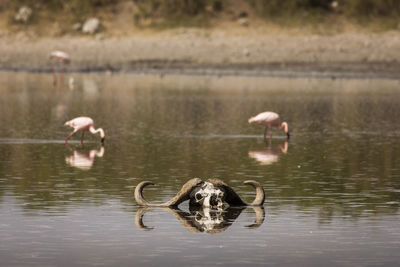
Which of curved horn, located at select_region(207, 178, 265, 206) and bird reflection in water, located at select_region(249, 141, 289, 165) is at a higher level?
curved horn, located at select_region(207, 178, 265, 206)

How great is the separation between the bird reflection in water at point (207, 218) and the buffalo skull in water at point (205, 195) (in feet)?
0.34

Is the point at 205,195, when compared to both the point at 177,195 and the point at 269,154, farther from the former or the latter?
the point at 269,154

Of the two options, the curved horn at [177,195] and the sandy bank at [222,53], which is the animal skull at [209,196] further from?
the sandy bank at [222,53]

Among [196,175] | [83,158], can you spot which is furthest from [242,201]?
[83,158]

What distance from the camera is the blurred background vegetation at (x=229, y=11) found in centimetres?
5538

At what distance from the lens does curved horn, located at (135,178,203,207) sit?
1518 cm

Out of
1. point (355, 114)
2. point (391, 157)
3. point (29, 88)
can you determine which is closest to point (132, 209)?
point (391, 157)

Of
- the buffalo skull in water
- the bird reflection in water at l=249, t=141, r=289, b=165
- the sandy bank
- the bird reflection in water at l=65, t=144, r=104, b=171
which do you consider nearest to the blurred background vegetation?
the sandy bank

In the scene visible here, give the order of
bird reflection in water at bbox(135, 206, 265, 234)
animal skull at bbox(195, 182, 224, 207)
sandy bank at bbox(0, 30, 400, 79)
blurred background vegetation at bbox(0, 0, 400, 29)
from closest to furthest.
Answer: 1. bird reflection in water at bbox(135, 206, 265, 234)
2. animal skull at bbox(195, 182, 224, 207)
3. sandy bank at bbox(0, 30, 400, 79)
4. blurred background vegetation at bbox(0, 0, 400, 29)

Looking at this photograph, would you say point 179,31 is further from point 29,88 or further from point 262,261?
point 262,261

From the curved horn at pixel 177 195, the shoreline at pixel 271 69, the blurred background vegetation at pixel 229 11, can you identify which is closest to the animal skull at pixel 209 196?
the curved horn at pixel 177 195

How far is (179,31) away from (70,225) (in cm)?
4081

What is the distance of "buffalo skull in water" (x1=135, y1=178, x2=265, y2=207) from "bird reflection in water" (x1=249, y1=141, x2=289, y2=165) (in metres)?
5.55

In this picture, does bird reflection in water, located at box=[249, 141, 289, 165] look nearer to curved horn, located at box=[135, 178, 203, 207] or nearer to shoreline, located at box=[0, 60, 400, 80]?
curved horn, located at box=[135, 178, 203, 207]
